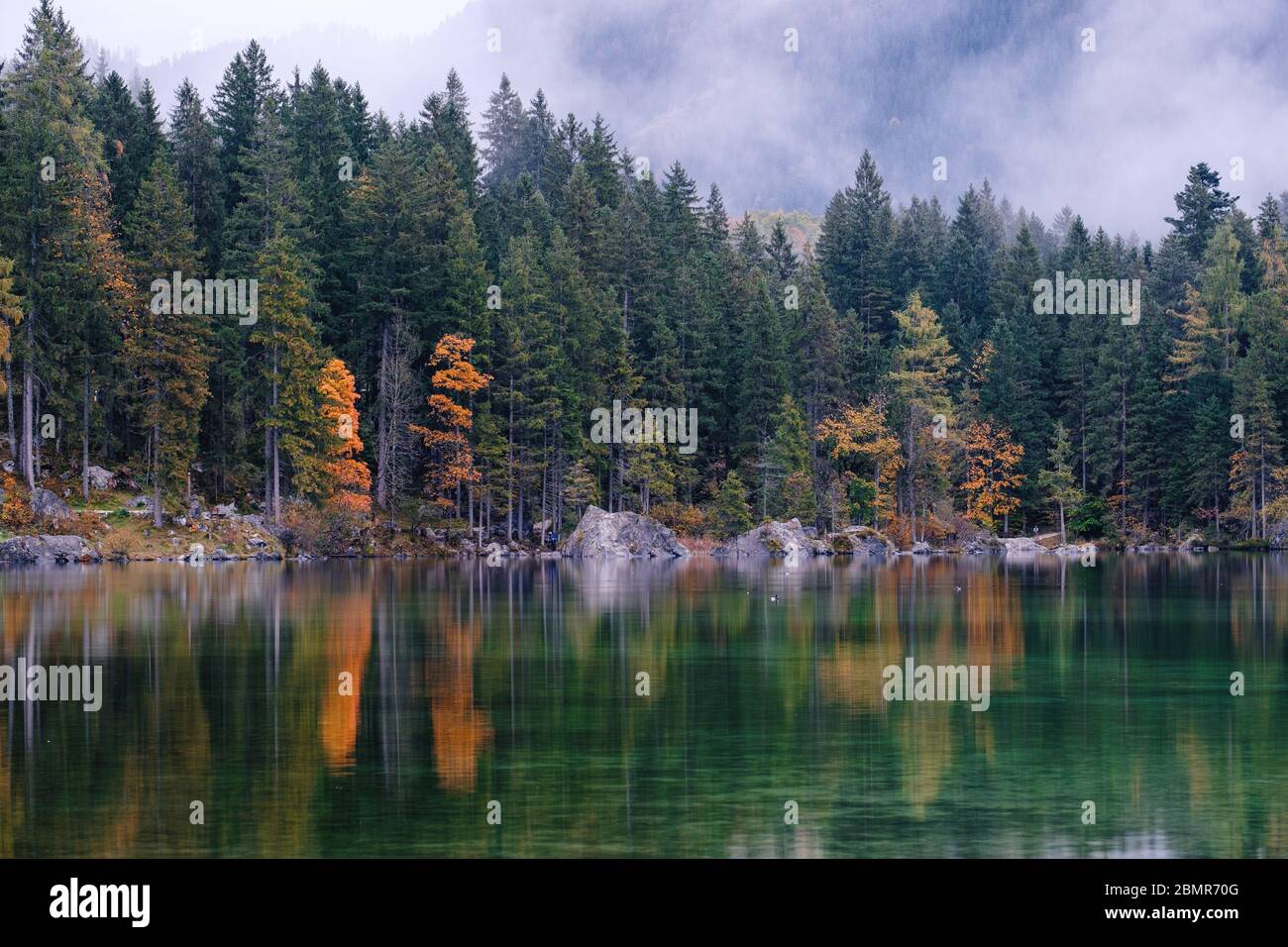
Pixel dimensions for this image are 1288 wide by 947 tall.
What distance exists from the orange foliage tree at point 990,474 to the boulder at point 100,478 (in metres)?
60.1

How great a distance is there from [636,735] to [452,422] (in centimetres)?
7092

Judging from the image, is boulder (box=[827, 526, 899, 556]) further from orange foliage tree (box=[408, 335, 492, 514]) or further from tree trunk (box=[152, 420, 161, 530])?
tree trunk (box=[152, 420, 161, 530])

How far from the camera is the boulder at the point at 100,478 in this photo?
264 ft

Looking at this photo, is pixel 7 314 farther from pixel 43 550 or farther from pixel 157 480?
pixel 43 550

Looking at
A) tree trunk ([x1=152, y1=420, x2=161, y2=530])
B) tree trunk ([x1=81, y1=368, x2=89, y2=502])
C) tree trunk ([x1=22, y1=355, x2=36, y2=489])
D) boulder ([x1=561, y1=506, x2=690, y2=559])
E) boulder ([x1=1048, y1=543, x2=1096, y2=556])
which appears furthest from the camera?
boulder ([x1=1048, y1=543, x2=1096, y2=556])

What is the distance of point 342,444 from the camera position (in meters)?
86.2

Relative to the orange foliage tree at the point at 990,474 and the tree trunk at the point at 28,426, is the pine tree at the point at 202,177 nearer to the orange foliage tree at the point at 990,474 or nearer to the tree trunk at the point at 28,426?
the tree trunk at the point at 28,426

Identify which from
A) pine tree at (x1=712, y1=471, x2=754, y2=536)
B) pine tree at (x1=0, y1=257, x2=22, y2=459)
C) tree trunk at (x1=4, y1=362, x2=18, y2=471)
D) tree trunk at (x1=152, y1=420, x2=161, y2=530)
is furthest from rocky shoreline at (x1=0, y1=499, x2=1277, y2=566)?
pine tree at (x1=0, y1=257, x2=22, y2=459)

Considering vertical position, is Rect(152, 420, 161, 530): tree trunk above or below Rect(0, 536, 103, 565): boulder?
above

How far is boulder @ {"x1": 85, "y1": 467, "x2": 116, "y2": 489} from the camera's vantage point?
8050 cm

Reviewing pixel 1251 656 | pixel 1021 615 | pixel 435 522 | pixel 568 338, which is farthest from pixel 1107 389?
pixel 1251 656

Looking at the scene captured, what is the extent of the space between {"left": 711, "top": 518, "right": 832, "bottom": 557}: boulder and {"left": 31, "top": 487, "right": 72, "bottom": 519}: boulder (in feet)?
135

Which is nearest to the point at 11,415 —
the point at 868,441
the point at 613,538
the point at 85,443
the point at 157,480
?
the point at 85,443

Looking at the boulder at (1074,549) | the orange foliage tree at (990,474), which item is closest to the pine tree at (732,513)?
the orange foliage tree at (990,474)
